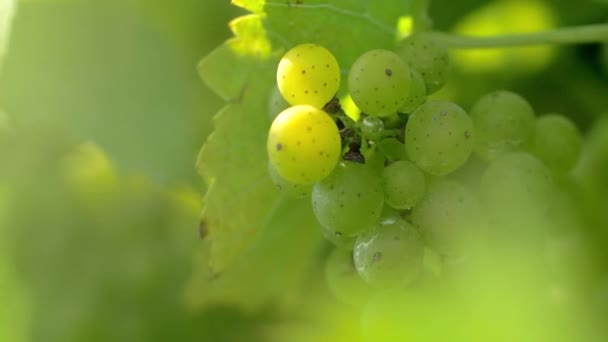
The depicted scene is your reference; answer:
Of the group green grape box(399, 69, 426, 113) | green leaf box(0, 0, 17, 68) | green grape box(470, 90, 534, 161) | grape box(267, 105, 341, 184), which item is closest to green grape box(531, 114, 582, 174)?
green grape box(470, 90, 534, 161)

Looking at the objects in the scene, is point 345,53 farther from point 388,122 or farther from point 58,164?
point 58,164

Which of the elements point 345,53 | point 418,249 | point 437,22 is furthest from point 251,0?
point 437,22

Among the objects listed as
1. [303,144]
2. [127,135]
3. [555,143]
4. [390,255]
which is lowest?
[555,143]

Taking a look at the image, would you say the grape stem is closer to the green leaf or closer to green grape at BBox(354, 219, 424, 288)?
green grape at BBox(354, 219, 424, 288)

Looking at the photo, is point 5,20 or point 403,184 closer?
point 403,184

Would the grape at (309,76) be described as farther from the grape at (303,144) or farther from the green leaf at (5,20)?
the green leaf at (5,20)

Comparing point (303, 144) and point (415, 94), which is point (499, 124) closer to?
point (415, 94)

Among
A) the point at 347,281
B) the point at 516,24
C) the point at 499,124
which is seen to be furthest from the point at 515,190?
the point at 516,24
